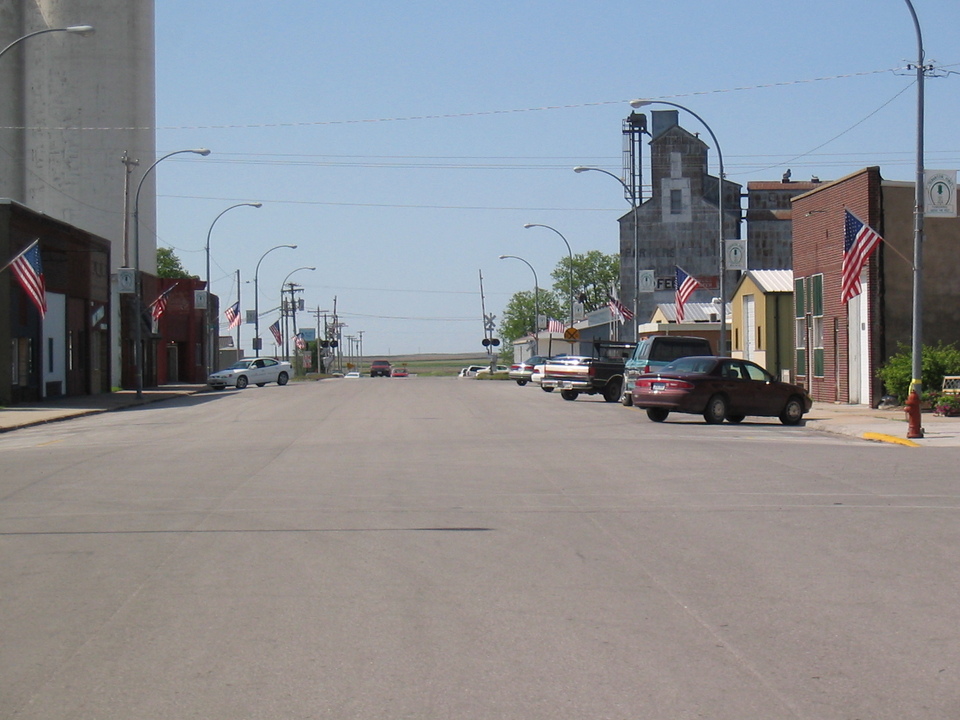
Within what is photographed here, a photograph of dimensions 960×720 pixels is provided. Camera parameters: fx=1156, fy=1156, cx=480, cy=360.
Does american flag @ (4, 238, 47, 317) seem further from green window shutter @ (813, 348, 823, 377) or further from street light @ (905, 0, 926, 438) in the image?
street light @ (905, 0, 926, 438)

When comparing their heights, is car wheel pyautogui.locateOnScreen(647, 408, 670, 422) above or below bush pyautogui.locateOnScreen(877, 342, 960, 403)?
below

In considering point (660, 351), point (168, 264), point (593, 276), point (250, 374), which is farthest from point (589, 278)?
point (660, 351)

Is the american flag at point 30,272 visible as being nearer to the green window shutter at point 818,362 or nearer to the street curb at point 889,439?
the green window shutter at point 818,362

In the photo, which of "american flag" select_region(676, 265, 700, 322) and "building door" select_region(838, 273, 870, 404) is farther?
"american flag" select_region(676, 265, 700, 322)

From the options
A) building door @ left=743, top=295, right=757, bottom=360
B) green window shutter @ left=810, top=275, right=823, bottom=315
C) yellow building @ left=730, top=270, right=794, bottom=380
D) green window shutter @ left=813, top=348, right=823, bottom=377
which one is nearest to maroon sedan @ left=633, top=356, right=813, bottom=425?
green window shutter @ left=813, top=348, right=823, bottom=377

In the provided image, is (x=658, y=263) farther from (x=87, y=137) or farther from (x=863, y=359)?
(x=863, y=359)

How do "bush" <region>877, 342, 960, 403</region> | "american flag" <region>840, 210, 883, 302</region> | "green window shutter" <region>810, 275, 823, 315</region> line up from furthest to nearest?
"green window shutter" <region>810, 275, 823, 315</region> → "bush" <region>877, 342, 960, 403</region> → "american flag" <region>840, 210, 883, 302</region>

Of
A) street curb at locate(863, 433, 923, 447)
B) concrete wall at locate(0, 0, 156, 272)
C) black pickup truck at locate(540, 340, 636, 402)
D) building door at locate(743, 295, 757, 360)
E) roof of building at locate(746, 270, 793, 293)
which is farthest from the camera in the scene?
concrete wall at locate(0, 0, 156, 272)

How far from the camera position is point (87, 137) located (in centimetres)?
7369

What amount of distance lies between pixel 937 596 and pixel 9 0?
7579cm

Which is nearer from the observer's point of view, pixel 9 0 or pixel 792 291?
pixel 792 291

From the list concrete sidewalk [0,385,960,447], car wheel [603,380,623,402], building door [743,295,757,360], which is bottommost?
concrete sidewalk [0,385,960,447]

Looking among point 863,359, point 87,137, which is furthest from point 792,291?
point 87,137

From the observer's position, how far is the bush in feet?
94.0
